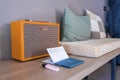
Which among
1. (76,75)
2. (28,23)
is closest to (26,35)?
(28,23)

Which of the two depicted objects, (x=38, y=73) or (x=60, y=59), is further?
(x=60, y=59)

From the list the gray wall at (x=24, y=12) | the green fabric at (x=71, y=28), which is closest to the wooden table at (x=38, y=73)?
the gray wall at (x=24, y=12)

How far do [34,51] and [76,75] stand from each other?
31cm

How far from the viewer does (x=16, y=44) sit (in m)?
0.76

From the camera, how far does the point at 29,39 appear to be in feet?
2.45

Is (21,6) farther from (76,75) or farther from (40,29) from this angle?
(76,75)

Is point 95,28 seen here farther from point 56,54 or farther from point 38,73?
point 38,73

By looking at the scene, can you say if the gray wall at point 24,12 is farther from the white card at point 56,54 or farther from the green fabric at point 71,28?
the white card at point 56,54

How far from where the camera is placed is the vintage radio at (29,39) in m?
0.72

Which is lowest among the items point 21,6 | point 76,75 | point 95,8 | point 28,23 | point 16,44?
point 76,75

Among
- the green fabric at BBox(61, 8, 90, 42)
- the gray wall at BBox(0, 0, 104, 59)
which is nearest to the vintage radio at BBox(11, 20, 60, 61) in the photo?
the gray wall at BBox(0, 0, 104, 59)

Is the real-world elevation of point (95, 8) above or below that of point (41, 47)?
above

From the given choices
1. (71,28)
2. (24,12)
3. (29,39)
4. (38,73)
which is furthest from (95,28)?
(38,73)

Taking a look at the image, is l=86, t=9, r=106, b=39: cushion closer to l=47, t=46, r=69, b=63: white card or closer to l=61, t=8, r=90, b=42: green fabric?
l=61, t=8, r=90, b=42: green fabric
